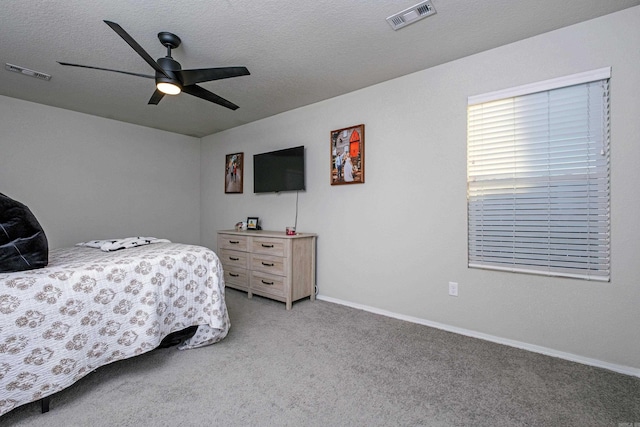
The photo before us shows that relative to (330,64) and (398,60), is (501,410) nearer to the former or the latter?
(398,60)

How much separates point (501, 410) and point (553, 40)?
2.45 meters

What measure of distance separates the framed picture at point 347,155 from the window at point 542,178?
104cm

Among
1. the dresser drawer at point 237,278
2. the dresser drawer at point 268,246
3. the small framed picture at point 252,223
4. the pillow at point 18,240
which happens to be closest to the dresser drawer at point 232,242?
the dresser drawer at point 268,246

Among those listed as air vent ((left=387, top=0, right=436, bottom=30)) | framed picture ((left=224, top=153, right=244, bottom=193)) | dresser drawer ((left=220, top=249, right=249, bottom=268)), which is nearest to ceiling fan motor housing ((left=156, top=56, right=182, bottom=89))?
air vent ((left=387, top=0, right=436, bottom=30))

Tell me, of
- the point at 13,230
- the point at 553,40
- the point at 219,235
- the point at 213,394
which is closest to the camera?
the point at 13,230

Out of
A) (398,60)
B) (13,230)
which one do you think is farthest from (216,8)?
(13,230)

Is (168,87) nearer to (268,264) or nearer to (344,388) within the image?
(268,264)

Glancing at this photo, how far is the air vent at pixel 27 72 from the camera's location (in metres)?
2.56

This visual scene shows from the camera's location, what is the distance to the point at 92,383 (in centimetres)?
173

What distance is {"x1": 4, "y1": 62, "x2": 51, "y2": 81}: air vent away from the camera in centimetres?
256

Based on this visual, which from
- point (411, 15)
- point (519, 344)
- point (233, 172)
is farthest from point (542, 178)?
point (233, 172)

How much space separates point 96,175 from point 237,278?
2.41m

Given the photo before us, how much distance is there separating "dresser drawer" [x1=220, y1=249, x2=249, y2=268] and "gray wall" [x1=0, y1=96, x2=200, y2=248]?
4.84ft

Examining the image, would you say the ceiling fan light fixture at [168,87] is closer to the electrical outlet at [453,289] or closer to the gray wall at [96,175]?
the gray wall at [96,175]
